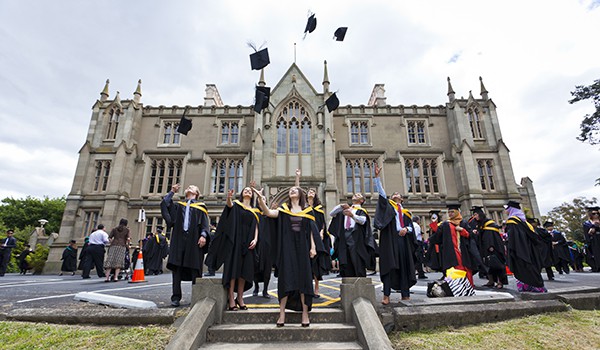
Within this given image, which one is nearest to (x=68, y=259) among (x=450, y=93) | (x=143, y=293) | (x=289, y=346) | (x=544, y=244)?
(x=143, y=293)

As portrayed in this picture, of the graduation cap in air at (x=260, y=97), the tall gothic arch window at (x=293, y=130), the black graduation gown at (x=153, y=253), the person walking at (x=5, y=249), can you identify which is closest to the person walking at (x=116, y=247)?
the black graduation gown at (x=153, y=253)

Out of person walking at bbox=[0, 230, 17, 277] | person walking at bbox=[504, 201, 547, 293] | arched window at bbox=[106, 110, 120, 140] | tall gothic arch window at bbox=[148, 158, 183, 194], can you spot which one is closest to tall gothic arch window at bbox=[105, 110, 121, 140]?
arched window at bbox=[106, 110, 120, 140]

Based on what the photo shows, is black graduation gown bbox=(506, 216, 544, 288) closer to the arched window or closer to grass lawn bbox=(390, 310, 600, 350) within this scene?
grass lawn bbox=(390, 310, 600, 350)

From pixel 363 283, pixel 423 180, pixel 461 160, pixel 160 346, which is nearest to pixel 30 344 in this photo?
pixel 160 346

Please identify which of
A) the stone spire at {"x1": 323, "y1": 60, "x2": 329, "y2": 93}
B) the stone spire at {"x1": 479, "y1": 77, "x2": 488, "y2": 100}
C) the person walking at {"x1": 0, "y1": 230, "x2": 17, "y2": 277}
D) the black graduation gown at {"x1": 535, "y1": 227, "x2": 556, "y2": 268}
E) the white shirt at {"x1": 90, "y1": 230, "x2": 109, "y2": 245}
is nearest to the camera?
the black graduation gown at {"x1": 535, "y1": 227, "x2": 556, "y2": 268}

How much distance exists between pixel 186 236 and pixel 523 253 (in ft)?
21.7

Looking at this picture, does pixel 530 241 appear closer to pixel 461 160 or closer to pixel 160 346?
pixel 160 346

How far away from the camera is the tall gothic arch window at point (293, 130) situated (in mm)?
20516

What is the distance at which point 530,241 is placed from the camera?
5.96m

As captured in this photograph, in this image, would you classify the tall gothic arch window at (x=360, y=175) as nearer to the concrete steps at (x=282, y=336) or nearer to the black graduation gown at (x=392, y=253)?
the black graduation gown at (x=392, y=253)

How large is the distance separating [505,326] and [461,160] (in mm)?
19031

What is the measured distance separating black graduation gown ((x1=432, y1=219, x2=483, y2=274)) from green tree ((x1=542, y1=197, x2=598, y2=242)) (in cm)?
3623

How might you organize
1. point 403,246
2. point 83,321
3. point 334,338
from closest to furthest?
point 334,338
point 83,321
point 403,246

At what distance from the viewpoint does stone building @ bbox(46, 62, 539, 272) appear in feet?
63.7
